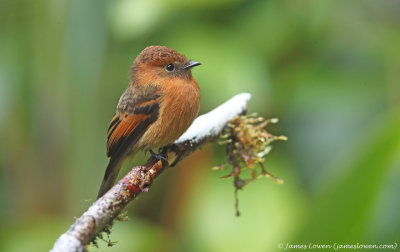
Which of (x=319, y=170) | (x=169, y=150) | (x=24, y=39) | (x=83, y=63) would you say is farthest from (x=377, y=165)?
(x=24, y=39)

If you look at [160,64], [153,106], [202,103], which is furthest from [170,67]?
[202,103]

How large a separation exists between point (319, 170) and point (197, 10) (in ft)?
4.84

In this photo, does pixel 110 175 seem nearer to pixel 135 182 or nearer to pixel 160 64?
pixel 160 64

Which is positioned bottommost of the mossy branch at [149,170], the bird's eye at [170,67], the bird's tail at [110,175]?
the bird's tail at [110,175]

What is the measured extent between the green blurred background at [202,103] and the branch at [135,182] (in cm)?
85

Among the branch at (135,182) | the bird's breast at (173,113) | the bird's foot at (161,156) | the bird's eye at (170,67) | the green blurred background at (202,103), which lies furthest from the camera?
the green blurred background at (202,103)

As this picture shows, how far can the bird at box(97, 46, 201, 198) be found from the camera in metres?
3.25

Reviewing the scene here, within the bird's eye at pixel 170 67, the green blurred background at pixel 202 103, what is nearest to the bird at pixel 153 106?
the bird's eye at pixel 170 67

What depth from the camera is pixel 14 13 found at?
4645mm

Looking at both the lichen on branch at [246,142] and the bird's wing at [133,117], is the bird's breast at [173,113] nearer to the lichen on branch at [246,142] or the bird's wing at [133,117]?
the bird's wing at [133,117]

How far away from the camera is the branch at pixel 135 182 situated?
171 cm

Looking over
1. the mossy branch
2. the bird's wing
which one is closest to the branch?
the mossy branch

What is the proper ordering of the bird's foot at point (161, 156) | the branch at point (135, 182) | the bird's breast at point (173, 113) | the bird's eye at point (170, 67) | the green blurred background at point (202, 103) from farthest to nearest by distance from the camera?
1. the green blurred background at point (202, 103)
2. the bird's eye at point (170, 67)
3. the bird's breast at point (173, 113)
4. the bird's foot at point (161, 156)
5. the branch at point (135, 182)

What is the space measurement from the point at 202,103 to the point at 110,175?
1392mm
